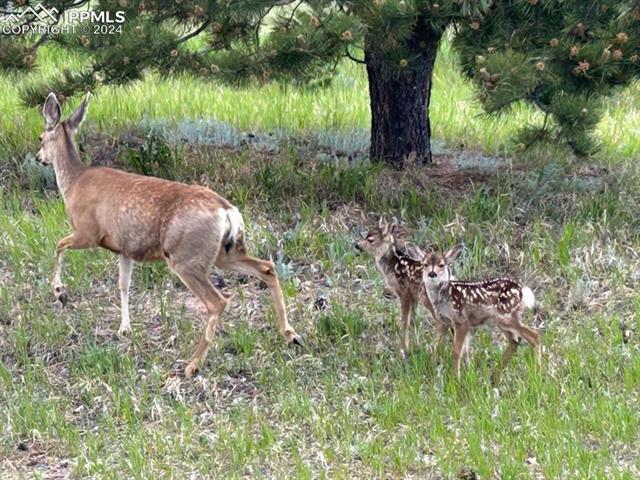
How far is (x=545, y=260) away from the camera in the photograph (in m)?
10.4

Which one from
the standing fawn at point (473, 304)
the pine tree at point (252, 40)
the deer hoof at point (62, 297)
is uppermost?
the pine tree at point (252, 40)

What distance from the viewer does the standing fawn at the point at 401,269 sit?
Result: 8.94 metres

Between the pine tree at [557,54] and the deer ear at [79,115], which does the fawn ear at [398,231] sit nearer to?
the pine tree at [557,54]

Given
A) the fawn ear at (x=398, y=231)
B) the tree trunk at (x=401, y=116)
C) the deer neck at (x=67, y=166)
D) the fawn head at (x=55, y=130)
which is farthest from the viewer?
the tree trunk at (x=401, y=116)

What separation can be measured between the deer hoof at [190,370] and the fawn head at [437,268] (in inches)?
60.7

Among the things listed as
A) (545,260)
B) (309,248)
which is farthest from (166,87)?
(545,260)

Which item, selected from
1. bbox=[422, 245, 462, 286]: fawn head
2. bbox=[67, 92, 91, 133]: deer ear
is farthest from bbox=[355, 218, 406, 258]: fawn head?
bbox=[67, 92, 91, 133]: deer ear

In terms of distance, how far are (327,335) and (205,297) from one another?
35.0 inches

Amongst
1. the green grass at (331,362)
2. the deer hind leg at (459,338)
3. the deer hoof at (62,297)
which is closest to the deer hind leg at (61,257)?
the deer hoof at (62,297)

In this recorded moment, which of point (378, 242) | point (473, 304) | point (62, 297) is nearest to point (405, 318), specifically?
point (378, 242)

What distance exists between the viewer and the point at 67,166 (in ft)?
32.6

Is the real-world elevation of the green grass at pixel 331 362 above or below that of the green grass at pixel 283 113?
below

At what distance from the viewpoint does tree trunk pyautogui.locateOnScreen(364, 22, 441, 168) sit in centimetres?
1169

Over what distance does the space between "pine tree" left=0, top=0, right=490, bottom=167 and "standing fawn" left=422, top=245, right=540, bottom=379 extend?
1.72 meters
